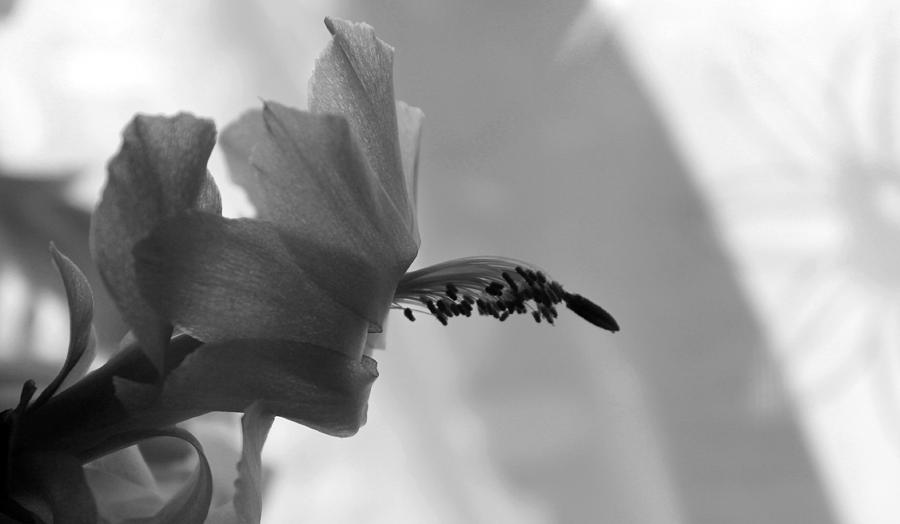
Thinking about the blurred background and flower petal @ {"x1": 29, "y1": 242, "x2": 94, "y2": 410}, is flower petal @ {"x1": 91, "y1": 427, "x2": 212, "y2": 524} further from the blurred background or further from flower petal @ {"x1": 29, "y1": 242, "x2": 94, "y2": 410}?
the blurred background

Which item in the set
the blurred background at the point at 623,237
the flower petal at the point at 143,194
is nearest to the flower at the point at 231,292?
the flower petal at the point at 143,194

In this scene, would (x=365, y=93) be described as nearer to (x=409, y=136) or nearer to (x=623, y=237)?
(x=409, y=136)

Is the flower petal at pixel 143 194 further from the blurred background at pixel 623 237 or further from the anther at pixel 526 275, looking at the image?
the blurred background at pixel 623 237

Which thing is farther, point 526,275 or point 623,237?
point 623,237

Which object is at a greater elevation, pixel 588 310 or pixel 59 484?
pixel 588 310

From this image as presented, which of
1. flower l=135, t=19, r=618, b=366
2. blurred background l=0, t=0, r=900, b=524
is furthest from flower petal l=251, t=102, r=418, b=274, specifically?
blurred background l=0, t=0, r=900, b=524

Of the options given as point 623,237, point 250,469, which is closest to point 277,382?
point 250,469
